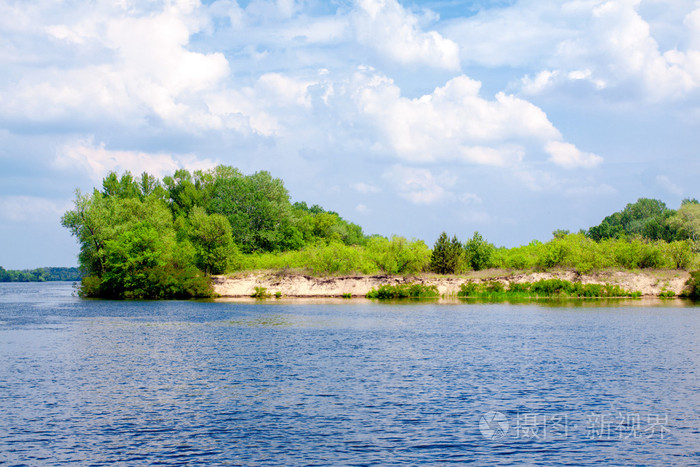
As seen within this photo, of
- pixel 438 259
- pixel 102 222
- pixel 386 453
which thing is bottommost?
pixel 386 453

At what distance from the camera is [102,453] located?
18.7 m

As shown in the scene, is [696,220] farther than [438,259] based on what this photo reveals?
Yes

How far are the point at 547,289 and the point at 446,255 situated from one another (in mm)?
16217

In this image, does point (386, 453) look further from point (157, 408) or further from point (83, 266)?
point (83, 266)

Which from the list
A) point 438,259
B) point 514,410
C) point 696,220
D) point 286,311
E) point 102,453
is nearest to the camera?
point 102,453

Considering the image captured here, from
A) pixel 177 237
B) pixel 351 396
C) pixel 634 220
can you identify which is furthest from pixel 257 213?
pixel 634 220

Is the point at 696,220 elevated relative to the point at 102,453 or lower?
elevated

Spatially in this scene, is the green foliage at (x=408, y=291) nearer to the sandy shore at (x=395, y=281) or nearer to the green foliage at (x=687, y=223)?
the sandy shore at (x=395, y=281)

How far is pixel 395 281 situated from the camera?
98.0 meters

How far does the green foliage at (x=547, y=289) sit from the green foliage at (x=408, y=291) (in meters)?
4.79

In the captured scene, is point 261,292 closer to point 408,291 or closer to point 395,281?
point 395,281

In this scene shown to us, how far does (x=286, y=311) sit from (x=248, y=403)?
1800 inches

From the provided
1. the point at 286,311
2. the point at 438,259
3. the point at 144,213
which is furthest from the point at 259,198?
the point at 286,311

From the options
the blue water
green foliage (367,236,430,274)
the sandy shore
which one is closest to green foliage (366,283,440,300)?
the sandy shore
